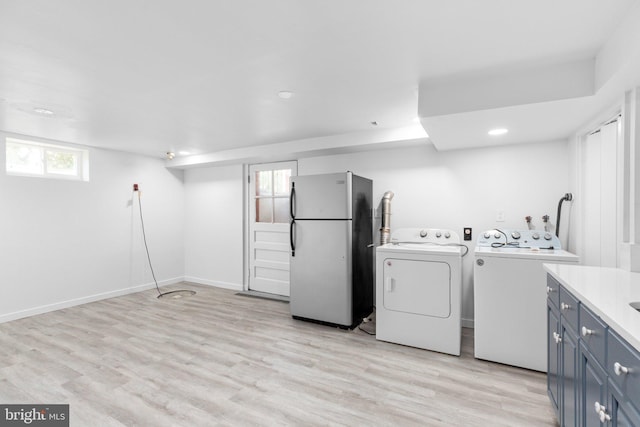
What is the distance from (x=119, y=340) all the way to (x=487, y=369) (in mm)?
3375

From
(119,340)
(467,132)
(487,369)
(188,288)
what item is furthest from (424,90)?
(188,288)

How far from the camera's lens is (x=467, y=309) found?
3500mm

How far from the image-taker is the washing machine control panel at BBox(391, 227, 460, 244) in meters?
3.41

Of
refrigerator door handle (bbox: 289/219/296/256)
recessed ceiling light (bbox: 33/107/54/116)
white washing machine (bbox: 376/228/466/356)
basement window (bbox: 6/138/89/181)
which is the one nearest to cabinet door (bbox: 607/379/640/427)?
white washing machine (bbox: 376/228/466/356)

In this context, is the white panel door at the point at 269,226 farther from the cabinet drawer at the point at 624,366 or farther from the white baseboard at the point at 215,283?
the cabinet drawer at the point at 624,366

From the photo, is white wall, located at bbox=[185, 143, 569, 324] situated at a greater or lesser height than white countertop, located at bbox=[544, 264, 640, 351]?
greater

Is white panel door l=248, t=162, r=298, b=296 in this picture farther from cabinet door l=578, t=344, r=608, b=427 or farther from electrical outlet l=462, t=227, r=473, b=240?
cabinet door l=578, t=344, r=608, b=427

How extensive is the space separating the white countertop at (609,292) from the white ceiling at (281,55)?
3.59 ft

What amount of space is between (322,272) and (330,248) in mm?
291

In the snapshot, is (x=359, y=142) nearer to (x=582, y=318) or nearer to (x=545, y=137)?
(x=545, y=137)

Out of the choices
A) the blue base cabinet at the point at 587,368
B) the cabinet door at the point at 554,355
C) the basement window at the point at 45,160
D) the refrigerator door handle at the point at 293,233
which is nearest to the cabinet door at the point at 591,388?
the blue base cabinet at the point at 587,368

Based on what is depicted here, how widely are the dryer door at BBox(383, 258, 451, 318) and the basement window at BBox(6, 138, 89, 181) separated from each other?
14.1 feet

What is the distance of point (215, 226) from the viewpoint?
536cm

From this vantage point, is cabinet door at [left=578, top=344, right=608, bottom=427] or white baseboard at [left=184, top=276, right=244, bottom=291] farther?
white baseboard at [left=184, top=276, right=244, bottom=291]
